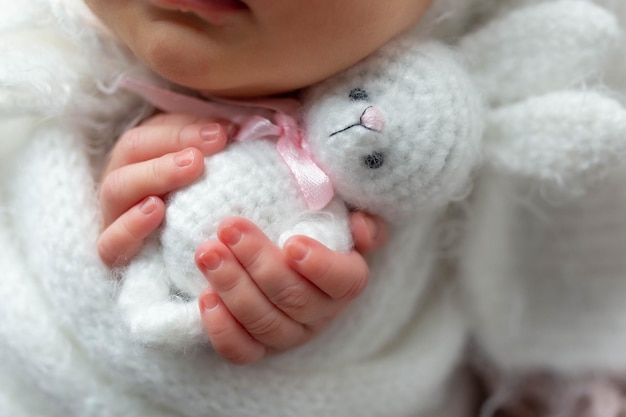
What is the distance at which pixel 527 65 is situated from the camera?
728 mm

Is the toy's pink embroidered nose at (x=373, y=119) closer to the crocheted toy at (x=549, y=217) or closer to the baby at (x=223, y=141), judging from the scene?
the baby at (x=223, y=141)

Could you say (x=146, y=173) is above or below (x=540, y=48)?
above

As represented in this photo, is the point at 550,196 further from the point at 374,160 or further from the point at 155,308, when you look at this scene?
the point at 155,308

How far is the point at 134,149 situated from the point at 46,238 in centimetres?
13

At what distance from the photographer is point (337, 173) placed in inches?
24.1

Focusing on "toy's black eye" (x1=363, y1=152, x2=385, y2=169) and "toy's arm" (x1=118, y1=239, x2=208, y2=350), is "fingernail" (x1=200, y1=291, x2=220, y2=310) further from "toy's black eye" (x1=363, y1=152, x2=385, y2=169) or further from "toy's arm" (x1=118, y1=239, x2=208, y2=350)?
"toy's black eye" (x1=363, y1=152, x2=385, y2=169)

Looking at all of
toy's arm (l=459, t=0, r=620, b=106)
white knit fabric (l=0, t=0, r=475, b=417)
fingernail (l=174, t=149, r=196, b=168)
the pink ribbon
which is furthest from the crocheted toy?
fingernail (l=174, t=149, r=196, b=168)

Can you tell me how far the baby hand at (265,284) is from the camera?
56 cm

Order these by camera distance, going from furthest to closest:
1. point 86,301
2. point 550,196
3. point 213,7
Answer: point 550,196 → point 86,301 → point 213,7

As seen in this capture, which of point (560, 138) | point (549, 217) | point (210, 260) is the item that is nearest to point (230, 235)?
point (210, 260)

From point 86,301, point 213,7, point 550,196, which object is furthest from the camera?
point 550,196

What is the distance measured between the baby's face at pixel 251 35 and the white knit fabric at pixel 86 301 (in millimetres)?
97

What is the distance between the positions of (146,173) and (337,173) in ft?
0.58

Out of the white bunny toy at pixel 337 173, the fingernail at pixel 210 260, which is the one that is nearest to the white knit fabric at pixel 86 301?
the white bunny toy at pixel 337 173
